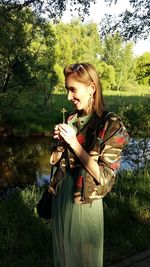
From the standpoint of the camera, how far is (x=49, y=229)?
494cm

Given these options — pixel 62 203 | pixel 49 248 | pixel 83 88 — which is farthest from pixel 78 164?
pixel 49 248

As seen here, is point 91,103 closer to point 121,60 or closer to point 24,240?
point 24,240

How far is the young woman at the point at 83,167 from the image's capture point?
2.07 metres

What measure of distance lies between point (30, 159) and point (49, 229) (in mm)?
10030

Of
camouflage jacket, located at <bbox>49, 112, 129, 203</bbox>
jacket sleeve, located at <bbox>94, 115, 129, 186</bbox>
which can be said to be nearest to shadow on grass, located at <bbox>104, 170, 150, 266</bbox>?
camouflage jacket, located at <bbox>49, 112, 129, 203</bbox>

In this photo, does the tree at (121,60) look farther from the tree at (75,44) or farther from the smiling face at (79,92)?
the smiling face at (79,92)

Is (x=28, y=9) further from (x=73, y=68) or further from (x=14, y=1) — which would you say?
(x=73, y=68)

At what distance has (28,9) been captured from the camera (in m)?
14.5

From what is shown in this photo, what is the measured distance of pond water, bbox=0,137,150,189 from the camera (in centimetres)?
902

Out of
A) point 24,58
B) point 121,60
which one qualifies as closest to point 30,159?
point 24,58

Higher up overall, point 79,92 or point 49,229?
point 79,92

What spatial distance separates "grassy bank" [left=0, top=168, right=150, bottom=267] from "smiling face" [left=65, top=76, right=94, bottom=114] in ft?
8.12

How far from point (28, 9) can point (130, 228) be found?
38.3ft

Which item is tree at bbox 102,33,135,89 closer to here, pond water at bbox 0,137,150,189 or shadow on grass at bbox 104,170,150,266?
pond water at bbox 0,137,150,189
